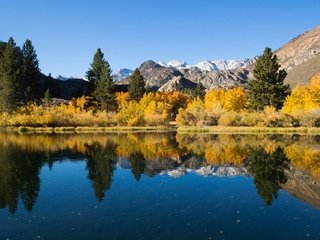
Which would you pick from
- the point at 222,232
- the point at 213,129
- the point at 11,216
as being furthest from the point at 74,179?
the point at 213,129

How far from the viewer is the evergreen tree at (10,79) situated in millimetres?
83688

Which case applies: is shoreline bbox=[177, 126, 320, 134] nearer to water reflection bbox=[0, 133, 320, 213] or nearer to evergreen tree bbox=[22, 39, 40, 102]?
water reflection bbox=[0, 133, 320, 213]

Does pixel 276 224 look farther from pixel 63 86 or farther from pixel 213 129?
pixel 63 86

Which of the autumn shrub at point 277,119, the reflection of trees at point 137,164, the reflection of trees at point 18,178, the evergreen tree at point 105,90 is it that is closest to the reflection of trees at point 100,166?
the reflection of trees at point 137,164

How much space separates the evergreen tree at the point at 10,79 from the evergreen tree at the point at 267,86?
49.6 metres

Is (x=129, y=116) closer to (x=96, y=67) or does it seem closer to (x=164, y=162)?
(x=96, y=67)

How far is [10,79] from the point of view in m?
84.7

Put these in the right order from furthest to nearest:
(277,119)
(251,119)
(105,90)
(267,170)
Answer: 1. (105,90)
2. (251,119)
3. (277,119)
4. (267,170)

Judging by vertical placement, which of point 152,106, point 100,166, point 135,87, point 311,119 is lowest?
point 100,166

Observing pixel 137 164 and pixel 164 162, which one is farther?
pixel 164 162

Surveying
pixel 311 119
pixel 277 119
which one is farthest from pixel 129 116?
pixel 311 119

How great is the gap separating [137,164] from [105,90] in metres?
61.0

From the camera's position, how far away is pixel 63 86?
164m

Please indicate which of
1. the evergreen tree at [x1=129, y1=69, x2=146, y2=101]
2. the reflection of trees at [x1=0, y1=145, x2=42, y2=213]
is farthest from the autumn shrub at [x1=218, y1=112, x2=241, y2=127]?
the reflection of trees at [x1=0, y1=145, x2=42, y2=213]
